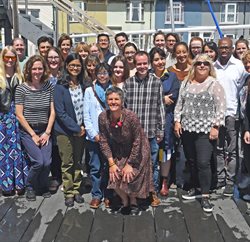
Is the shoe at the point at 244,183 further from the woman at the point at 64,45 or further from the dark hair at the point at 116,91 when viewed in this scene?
the woman at the point at 64,45

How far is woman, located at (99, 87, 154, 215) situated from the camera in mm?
4086

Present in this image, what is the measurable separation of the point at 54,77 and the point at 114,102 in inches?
48.0

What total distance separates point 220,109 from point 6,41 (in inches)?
375

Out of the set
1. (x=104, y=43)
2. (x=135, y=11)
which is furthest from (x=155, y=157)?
A: (x=135, y=11)

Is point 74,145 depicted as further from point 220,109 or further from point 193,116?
point 220,109

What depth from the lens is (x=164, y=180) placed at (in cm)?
491

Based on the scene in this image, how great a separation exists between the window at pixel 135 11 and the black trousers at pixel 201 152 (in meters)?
28.3

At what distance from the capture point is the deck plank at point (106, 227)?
3797 mm

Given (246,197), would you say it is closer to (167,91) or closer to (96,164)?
(167,91)

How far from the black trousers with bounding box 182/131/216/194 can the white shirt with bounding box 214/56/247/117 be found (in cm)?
67

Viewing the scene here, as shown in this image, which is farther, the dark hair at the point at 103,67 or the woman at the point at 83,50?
the woman at the point at 83,50

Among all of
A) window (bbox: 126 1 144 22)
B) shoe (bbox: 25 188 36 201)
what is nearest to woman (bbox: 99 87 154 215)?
shoe (bbox: 25 188 36 201)

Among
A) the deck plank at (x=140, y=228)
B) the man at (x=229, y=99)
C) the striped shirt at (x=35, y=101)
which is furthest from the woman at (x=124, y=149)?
the man at (x=229, y=99)

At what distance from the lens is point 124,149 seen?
13.9 ft
